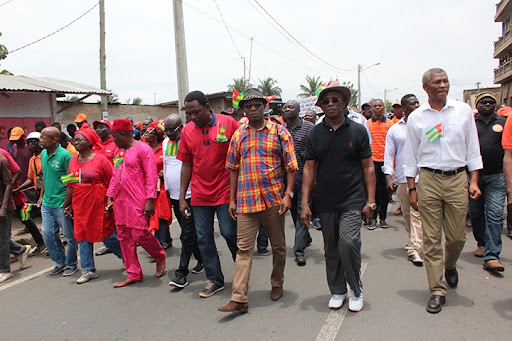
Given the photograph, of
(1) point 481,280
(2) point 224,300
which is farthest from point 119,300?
(1) point 481,280

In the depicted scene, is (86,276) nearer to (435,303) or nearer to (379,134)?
(435,303)

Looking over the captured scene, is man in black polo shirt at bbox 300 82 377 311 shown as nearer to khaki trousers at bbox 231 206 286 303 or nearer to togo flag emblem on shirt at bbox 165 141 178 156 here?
khaki trousers at bbox 231 206 286 303

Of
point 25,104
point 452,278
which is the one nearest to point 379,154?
point 452,278

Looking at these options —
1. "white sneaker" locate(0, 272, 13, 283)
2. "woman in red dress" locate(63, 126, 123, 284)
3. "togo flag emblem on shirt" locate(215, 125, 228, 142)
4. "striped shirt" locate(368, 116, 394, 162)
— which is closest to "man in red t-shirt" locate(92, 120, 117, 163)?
"woman in red dress" locate(63, 126, 123, 284)

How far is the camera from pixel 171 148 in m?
4.88

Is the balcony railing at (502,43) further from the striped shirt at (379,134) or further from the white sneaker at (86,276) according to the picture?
the white sneaker at (86,276)

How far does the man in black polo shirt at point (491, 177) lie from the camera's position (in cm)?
439

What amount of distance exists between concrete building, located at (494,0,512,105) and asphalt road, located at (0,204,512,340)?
96.2ft

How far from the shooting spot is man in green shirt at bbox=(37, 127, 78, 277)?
4996 mm

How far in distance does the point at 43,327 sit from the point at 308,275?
2.69m

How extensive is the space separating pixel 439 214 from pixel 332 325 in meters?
1.40

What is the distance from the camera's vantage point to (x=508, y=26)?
2991cm

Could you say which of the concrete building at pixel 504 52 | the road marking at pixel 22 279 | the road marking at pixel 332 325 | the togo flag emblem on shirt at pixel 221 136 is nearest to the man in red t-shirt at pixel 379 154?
the road marking at pixel 332 325

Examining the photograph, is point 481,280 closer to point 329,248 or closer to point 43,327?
point 329,248
